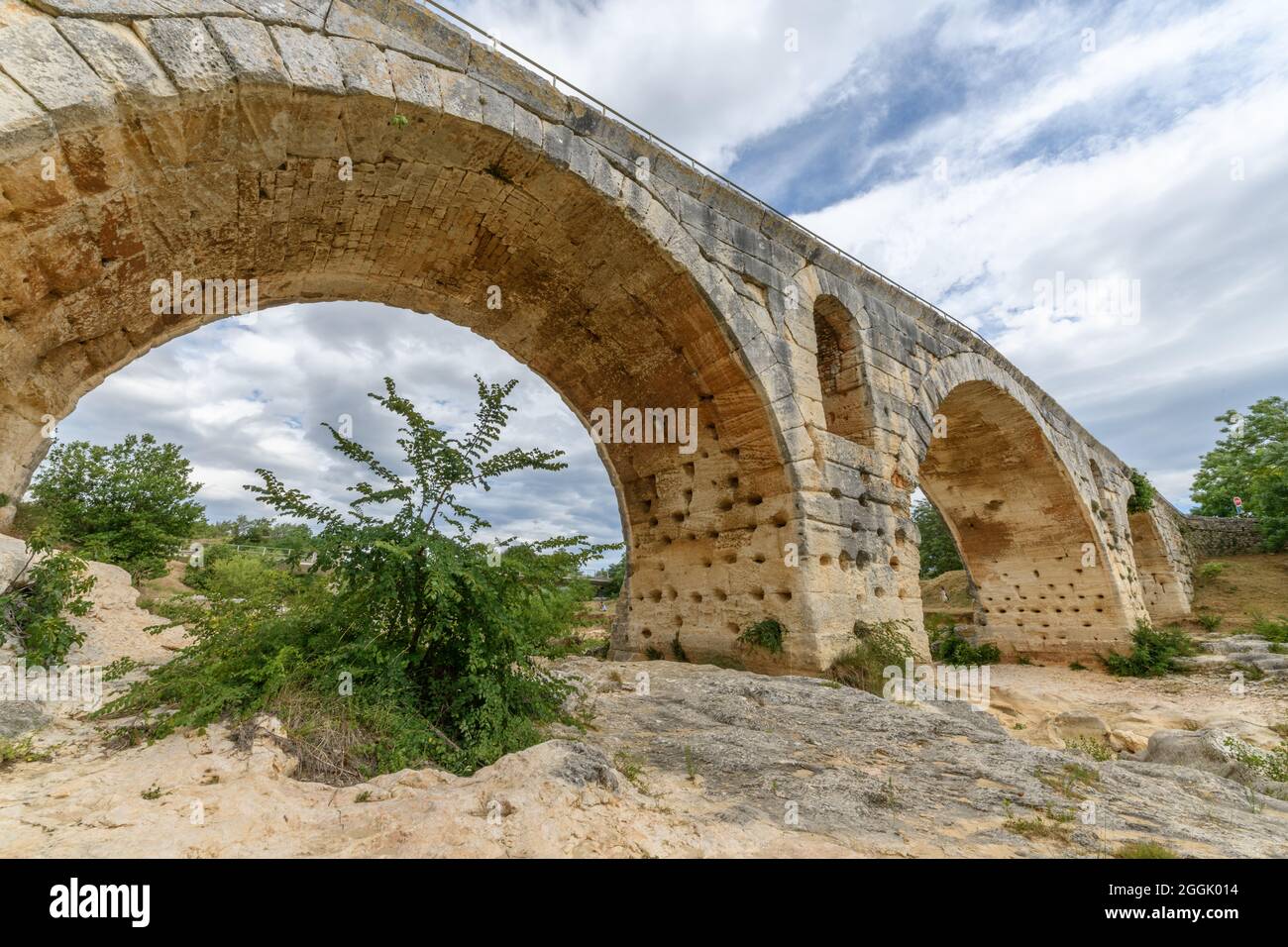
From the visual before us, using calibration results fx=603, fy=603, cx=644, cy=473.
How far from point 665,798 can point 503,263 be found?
514cm

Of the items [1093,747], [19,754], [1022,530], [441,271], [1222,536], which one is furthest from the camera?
[1222,536]

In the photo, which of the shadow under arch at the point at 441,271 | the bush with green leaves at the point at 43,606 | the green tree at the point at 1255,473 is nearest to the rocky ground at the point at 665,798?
the bush with green leaves at the point at 43,606

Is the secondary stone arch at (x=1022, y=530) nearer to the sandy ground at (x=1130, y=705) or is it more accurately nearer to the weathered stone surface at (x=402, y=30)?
the sandy ground at (x=1130, y=705)

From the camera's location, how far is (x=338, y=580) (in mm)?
3633

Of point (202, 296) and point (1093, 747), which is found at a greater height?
point (202, 296)

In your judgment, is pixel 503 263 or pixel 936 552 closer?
pixel 503 263

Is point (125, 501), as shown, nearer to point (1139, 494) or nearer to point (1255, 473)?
point (1139, 494)

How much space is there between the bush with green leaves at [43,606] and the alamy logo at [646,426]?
16.2 ft

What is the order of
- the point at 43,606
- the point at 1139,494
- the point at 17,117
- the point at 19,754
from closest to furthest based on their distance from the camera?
the point at 19,754 → the point at 17,117 → the point at 43,606 → the point at 1139,494

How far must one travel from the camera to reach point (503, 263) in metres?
6.08

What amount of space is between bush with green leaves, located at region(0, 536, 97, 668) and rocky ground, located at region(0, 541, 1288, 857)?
3.62 feet

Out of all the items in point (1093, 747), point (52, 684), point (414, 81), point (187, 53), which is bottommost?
point (1093, 747)

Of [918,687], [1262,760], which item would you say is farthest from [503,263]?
[1262,760]
